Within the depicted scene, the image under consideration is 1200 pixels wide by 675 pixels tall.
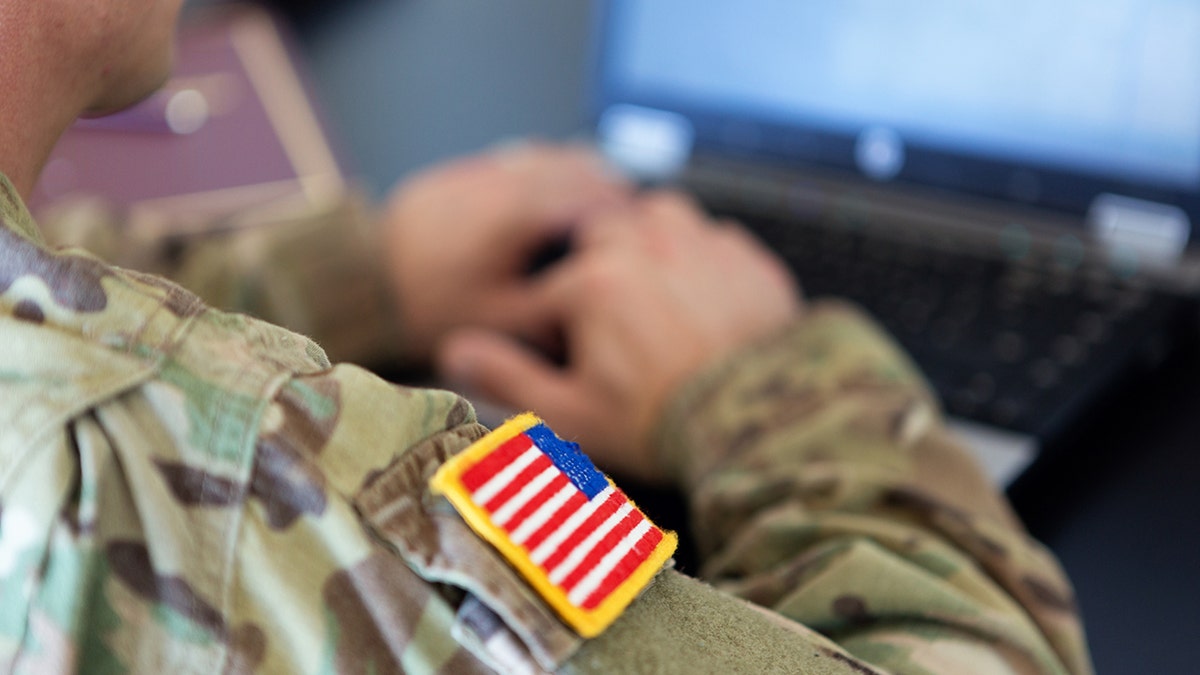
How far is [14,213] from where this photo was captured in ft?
0.81

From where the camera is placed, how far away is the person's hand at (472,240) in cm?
68

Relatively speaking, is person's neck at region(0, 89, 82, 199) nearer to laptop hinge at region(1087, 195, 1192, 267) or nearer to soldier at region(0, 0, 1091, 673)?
soldier at region(0, 0, 1091, 673)

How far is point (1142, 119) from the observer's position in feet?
2.18

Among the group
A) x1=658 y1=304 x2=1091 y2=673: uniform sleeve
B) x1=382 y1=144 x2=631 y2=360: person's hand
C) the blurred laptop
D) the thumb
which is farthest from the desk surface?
x1=658 y1=304 x2=1091 y2=673: uniform sleeve

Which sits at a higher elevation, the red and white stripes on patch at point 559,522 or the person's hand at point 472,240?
the red and white stripes on patch at point 559,522

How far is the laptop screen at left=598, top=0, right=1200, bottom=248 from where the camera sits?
66 centimetres

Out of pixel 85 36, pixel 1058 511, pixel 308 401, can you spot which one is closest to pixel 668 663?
pixel 308 401

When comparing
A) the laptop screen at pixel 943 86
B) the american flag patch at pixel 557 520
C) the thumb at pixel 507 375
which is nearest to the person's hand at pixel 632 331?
the thumb at pixel 507 375

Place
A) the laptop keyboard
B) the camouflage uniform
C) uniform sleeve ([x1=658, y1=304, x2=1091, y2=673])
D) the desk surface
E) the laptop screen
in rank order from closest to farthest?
the camouflage uniform < uniform sleeve ([x1=658, y1=304, x2=1091, y2=673]) < the laptop keyboard < the laptop screen < the desk surface

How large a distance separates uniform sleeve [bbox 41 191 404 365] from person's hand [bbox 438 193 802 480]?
0.06m

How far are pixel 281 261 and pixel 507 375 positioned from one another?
15 centimetres

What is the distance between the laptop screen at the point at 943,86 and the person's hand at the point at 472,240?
5.5 inches

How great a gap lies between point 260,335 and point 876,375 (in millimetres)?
304

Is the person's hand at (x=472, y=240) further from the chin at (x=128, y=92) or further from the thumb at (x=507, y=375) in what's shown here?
the chin at (x=128, y=92)
